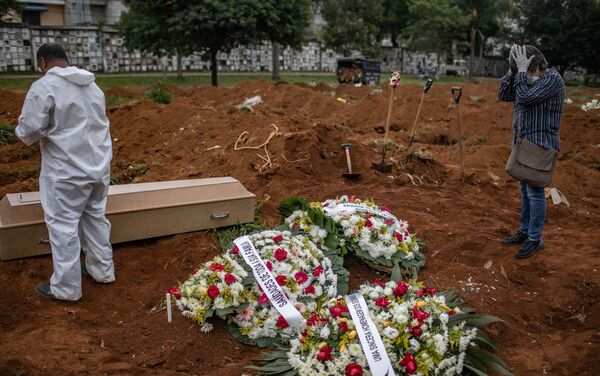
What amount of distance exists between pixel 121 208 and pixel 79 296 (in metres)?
0.85

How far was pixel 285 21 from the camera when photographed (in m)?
17.8

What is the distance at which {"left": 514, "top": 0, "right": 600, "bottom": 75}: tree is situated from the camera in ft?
83.7

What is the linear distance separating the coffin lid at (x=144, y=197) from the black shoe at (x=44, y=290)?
1.70 feet

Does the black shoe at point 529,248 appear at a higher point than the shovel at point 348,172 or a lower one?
lower

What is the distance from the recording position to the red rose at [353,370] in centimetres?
292

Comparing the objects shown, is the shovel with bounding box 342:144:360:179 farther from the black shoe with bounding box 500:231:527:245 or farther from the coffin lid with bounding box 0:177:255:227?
the black shoe with bounding box 500:231:527:245

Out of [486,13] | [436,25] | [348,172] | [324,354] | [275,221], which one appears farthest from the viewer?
[486,13]

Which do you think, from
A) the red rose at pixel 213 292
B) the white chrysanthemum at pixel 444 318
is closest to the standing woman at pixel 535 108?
the white chrysanthemum at pixel 444 318

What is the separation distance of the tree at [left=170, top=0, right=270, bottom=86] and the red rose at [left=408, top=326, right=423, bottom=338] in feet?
46.5

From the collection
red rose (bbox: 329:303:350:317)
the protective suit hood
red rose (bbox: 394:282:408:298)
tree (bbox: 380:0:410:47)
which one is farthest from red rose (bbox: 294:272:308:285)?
tree (bbox: 380:0:410:47)

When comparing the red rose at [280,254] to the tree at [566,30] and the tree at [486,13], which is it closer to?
the tree at [566,30]


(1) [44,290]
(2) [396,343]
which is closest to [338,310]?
(2) [396,343]

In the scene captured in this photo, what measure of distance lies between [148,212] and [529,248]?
3433 mm

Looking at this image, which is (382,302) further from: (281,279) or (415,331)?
(281,279)
